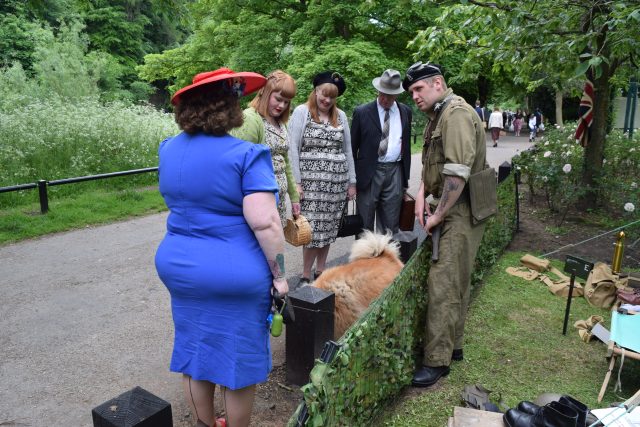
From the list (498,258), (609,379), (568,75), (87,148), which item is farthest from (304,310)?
(87,148)

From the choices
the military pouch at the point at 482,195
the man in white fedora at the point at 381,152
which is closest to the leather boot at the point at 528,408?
the military pouch at the point at 482,195

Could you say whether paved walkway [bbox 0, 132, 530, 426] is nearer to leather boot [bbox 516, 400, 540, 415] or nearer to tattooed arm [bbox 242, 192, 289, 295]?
tattooed arm [bbox 242, 192, 289, 295]

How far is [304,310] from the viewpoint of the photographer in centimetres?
346

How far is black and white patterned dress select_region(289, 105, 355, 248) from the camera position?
15.6 ft

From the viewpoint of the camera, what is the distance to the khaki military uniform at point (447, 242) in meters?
3.45

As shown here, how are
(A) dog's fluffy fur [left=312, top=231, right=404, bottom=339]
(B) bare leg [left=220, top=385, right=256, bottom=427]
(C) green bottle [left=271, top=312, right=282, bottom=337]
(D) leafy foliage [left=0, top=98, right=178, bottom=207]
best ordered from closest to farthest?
(C) green bottle [left=271, top=312, right=282, bottom=337], (B) bare leg [left=220, top=385, right=256, bottom=427], (A) dog's fluffy fur [left=312, top=231, right=404, bottom=339], (D) leafy foliage [left=0, top=98, right=178, bottom=207]

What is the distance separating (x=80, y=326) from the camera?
4.61 meters

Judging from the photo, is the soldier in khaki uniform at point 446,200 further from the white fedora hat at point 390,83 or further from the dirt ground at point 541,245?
the white fedora hat at point 390,83

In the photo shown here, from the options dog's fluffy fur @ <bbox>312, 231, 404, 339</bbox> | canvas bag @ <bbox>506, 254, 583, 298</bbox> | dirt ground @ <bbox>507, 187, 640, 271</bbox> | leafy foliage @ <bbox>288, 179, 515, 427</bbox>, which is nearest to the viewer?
leafy foliage @ <bbox>288, 179, 515, 427</bbox>

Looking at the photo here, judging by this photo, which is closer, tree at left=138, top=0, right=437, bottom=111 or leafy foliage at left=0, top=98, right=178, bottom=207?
leafy foliage at left=0, top=98, right=178, bottom=207

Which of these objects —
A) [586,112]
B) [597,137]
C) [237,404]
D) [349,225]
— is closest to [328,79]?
[349,225]

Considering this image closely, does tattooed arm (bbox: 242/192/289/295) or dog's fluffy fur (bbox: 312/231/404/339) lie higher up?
tattooed arm (bbox: 242/192/289/295)

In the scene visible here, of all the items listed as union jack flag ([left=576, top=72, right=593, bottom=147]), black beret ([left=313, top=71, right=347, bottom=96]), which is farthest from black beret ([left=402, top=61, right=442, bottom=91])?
union jack flag ([left=576, top=72, right=593, bottom=147])

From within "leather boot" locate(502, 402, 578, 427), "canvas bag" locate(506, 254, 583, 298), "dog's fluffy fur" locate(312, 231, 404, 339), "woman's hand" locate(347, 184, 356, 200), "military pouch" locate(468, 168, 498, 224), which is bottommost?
"canvas bag" locate(506, 254, 583, 298)
